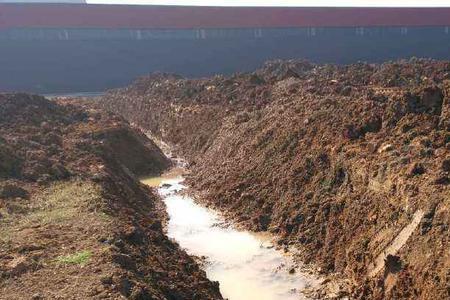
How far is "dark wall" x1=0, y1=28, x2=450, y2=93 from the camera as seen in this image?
131 feet

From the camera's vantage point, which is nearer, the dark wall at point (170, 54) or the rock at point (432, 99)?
the rock at point (432, 99)

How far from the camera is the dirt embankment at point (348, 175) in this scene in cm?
777

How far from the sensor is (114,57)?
1660 inches

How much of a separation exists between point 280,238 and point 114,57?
34407mm

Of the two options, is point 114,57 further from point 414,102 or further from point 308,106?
point 414,102

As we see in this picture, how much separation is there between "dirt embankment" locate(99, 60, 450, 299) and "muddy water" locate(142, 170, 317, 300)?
0.51m

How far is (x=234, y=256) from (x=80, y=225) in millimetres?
3323

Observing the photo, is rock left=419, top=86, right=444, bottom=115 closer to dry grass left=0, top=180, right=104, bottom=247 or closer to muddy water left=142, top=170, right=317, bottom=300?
muddy water left=142, top=170, right=317, bottom=300

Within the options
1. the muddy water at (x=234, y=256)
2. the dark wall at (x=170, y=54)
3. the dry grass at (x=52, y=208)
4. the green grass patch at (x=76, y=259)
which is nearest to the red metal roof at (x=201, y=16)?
the dark wall at (x=170, y=54)

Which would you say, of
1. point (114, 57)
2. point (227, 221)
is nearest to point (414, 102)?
point (227, 221)

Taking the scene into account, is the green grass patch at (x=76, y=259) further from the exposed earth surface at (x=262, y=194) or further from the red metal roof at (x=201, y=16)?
the red metal roof at (x=201, y=16)

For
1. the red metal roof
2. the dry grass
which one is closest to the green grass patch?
the dry grass

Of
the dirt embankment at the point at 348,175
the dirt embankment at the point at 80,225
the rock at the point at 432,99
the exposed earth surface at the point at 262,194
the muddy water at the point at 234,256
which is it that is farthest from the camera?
the rock at the point at 432,99

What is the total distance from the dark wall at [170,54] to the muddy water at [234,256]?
29863 millimetres
